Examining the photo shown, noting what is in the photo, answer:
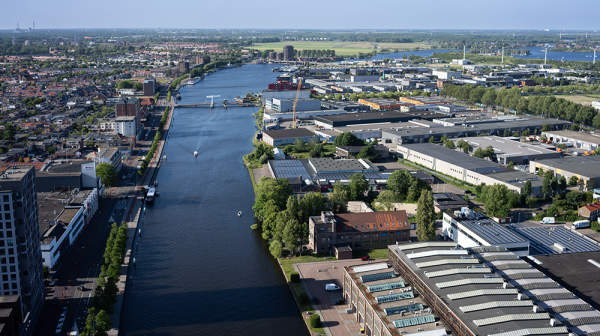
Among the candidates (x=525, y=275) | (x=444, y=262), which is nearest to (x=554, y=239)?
(x=525, y=275)

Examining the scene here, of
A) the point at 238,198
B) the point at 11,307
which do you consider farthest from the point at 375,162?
the point at 11,307

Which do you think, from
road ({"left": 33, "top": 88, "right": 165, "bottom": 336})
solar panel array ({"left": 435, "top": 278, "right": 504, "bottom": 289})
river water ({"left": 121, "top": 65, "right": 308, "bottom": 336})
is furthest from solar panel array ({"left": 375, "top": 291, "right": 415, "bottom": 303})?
road ({"left": 33, "top": 88, "right": 165, "bottom": 336})

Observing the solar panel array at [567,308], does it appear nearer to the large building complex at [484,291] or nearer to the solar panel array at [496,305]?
the large building complex at [484,291]

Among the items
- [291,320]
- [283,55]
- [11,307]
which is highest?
[283,55]

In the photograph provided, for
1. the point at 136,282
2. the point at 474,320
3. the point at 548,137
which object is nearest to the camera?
the point at 474,320

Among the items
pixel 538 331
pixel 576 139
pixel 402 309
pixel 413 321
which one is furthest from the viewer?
pixel 576 139

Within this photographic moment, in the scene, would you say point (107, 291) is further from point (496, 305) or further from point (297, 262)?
point (496, 305)

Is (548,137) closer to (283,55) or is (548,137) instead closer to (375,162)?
(375,162)
